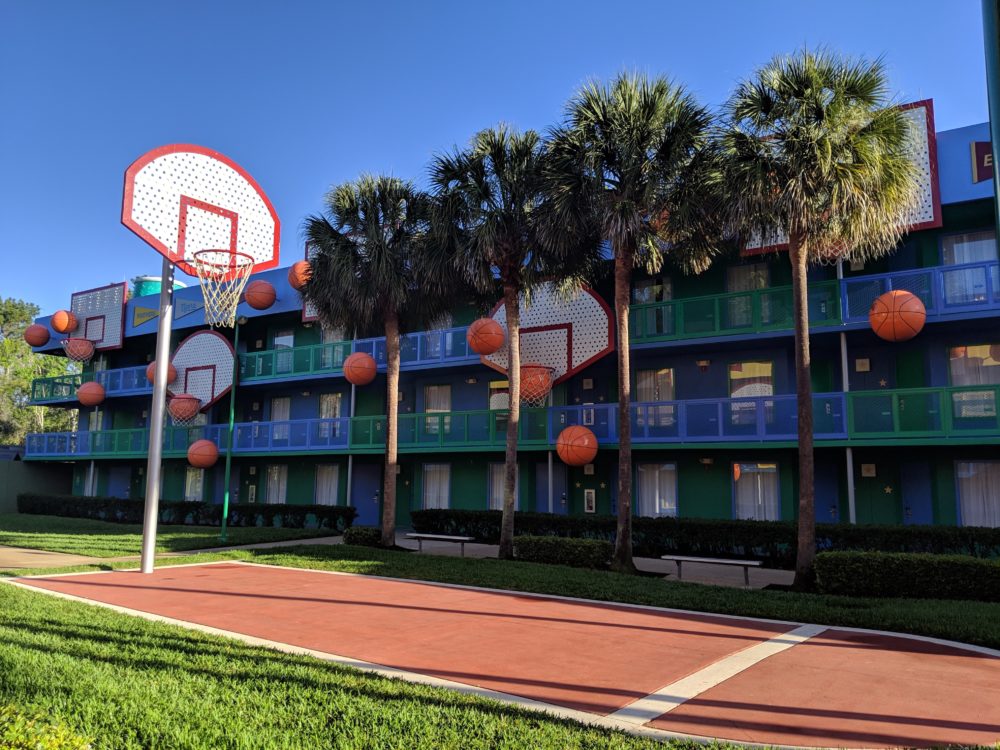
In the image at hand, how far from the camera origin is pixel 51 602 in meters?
11.9

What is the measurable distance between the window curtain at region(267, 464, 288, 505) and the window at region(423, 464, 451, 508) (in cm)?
777

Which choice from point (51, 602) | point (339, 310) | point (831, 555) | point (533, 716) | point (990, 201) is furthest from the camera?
point (339, 310)

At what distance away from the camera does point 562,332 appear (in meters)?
24.6

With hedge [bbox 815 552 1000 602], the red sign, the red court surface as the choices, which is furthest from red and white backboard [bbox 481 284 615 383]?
the red court surface

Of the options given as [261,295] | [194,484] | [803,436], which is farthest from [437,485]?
[803,436]

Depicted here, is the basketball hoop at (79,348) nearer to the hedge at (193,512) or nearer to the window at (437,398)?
the hedge at (193,512)

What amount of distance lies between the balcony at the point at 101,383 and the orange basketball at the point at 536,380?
2071 centimetres

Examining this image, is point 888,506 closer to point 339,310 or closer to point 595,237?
point 595,237

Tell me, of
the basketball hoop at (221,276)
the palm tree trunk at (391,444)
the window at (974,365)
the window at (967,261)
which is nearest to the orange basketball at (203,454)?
the palm tree trunk at (391,444)

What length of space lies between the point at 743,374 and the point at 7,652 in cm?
1963

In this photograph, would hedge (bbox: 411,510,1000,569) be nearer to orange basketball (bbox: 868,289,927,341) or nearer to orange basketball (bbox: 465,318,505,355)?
orange basketball (bbox: 868,289,927,341)

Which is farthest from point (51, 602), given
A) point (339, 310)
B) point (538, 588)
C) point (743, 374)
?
point (743, 374)

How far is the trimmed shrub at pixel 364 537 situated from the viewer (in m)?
22.0

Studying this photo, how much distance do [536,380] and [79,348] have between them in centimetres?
2829
